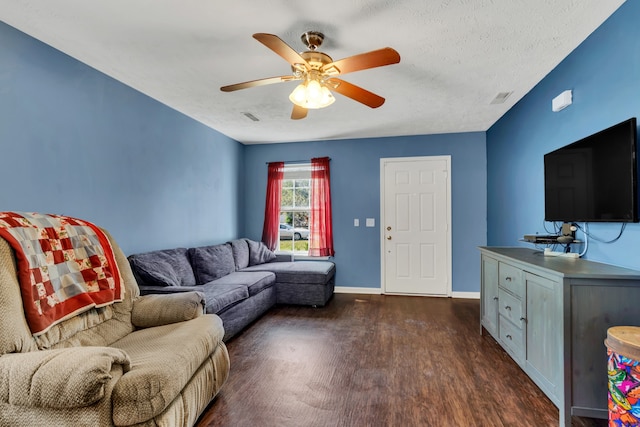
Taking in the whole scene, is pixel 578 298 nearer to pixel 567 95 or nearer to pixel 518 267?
pixel 518 267

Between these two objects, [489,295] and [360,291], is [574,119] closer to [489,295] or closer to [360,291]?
[489,295]

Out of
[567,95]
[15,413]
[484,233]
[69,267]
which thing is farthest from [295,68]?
[484,233]

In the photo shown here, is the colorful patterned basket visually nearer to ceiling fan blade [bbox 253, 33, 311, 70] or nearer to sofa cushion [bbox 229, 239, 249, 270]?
ceiling fan blade [bbox 253, 33, 311, 70]

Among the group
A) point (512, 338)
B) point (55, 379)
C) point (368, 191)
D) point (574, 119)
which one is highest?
point (574, 119)

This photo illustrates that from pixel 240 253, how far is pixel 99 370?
319 cm

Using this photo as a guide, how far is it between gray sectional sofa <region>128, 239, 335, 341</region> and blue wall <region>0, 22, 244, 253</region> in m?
0.29

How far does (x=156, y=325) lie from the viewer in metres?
2.08

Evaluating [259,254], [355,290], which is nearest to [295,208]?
[259,254]

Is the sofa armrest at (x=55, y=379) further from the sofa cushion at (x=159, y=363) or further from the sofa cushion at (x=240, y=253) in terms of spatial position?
the sofa cushion at (x=240, y=253)

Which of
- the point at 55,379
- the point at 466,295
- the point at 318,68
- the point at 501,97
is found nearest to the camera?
the point at 55,379

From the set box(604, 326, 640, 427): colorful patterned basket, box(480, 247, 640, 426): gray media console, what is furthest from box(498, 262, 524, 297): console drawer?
box(604, 326, 640, 427): colorful patterned basket

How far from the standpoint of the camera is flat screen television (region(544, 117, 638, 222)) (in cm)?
178

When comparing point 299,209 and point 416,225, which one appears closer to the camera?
point 416,225

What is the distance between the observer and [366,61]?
1884mm
